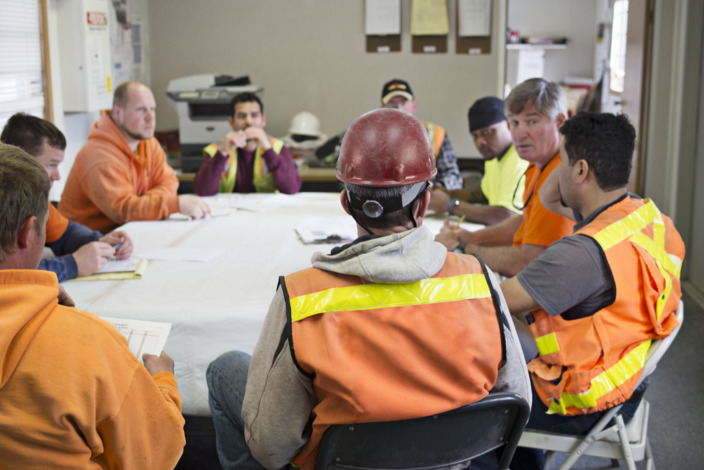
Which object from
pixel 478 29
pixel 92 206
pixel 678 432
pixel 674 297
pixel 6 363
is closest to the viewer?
pixel 6 363

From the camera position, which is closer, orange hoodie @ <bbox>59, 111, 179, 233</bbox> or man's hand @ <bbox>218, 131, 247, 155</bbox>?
orange hoodie @ <bbox>59, 111, 179, 233</bbox>

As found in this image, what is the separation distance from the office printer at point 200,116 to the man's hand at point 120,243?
233 centimetres

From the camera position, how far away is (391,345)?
1.10 m

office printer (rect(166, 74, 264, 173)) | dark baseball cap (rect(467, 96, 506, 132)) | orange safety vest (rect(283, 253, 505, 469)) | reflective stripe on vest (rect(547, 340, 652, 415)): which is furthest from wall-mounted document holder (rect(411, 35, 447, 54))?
orange safety vest (rect(283, 253, 505, 469))

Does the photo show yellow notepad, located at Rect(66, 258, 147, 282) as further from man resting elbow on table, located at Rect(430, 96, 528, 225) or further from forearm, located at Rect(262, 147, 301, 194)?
forearm, located at Rect(262, 147, 301, 194)

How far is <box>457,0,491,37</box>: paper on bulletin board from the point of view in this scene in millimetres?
4977

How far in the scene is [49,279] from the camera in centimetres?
100

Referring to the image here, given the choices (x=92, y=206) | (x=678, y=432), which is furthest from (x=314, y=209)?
(x=678, y=432)

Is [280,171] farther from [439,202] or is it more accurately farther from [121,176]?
[439,202]

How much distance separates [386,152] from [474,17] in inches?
166

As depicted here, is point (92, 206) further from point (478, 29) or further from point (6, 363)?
point (478, 29)

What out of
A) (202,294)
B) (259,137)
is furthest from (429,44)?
(202,294)

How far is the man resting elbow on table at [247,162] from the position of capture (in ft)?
11.3

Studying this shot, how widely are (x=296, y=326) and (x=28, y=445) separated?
43 cm
